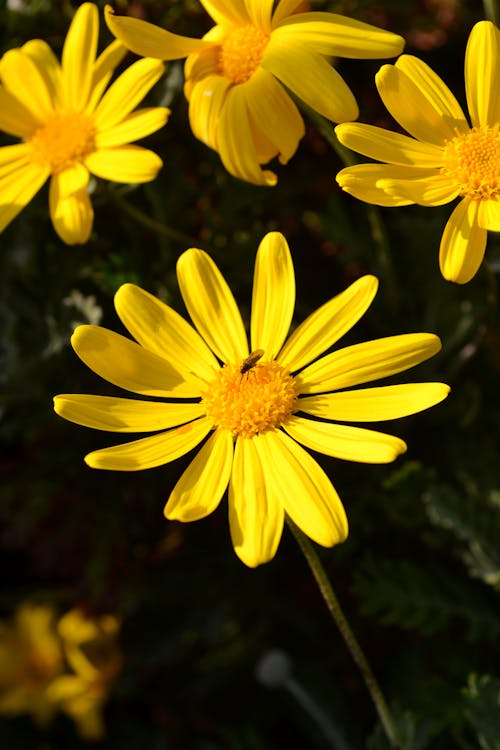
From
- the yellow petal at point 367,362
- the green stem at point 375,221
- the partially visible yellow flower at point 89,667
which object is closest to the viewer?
the yellow petal at point 367,362

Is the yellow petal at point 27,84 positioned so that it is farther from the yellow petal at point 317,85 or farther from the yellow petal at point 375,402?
the yellow petal at point 375,402

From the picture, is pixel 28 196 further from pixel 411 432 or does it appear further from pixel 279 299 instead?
pixel 411 432

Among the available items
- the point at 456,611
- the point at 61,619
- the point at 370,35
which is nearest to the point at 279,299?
the point at 370,35

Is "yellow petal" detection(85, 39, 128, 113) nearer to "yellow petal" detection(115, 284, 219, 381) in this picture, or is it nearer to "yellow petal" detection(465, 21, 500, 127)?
"yellow petal" detection(115, 284, 219, 381)

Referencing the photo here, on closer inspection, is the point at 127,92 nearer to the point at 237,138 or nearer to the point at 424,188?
the point at 237,138

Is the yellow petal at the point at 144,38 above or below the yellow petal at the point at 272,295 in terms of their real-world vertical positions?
above

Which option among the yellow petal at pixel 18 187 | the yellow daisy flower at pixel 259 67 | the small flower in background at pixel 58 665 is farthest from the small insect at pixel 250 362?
the small flower in background at pixel 58 665

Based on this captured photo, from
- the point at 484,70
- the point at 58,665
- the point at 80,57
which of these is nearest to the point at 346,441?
the point at 484,70

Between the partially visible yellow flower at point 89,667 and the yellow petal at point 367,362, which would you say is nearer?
the yellow petal at point 367,362

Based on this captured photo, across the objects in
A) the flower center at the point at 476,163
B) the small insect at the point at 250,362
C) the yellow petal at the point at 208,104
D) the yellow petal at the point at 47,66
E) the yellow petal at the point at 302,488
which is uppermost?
the yellow petal at the point at 47,66
